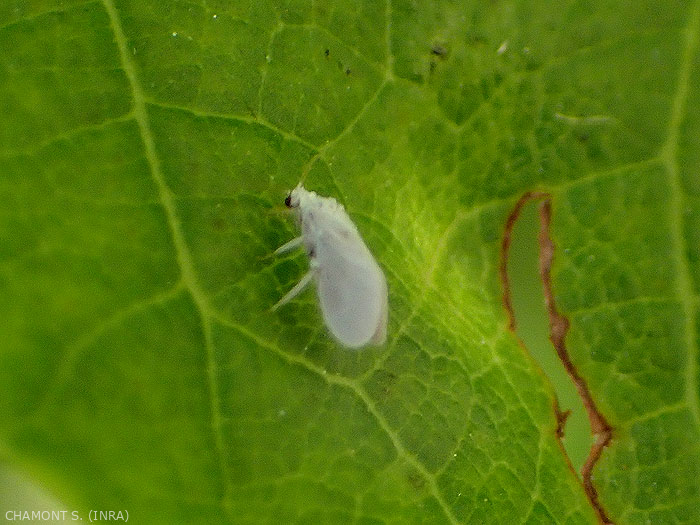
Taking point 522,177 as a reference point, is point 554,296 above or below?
below

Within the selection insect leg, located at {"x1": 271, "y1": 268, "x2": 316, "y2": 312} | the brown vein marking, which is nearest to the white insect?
insect leg, located at {"x1": 271, "y1": 268, "x2": 316, "y2": 312}

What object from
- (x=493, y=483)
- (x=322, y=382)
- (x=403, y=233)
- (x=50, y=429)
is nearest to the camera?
(x=50, y=429)

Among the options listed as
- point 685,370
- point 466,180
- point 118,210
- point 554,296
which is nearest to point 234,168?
point 118,210

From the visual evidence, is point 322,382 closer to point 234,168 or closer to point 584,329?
point 234,168

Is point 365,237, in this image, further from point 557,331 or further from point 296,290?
→ point 557,331

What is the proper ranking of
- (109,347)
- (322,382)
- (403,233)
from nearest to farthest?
(109,347)
(322,382)
(403,233)

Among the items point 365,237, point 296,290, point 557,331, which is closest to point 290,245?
point 296,290
